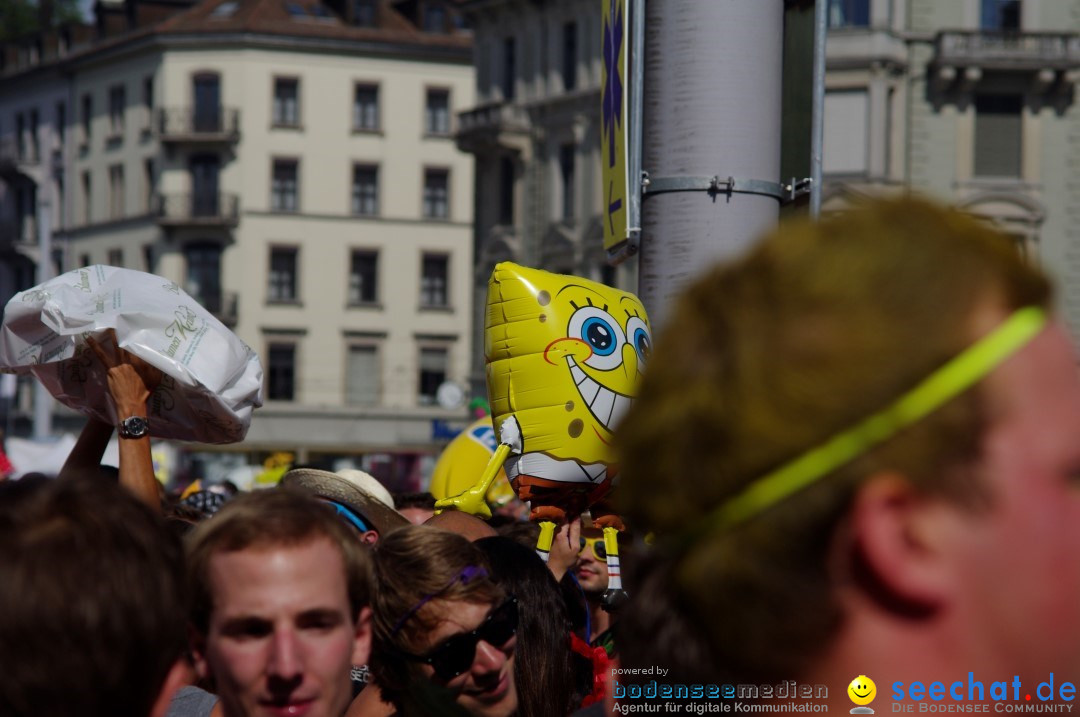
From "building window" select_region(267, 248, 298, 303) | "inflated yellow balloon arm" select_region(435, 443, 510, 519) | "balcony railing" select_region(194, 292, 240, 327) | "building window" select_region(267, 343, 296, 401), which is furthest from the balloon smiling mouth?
"building window" select_region(267, 248, 298, 303)

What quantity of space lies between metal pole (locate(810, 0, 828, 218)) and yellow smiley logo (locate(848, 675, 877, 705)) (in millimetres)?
3118

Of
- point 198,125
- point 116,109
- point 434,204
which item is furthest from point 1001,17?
point 116,109

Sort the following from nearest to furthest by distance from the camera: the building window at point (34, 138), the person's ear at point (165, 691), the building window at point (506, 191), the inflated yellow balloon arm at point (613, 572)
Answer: the person's ear at point (165, 691) → the inflated yellow balloon arm at point (613, 572) → the building window at point (506, 191) → the building window at point (34, 138)

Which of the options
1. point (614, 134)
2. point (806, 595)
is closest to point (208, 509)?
point (614, 134)

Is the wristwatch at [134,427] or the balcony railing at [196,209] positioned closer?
the wristwatch at [134,427]

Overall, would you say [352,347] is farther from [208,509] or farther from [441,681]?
[441,681]

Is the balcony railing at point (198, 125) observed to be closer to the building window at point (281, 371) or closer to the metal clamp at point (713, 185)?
the building window at point (281, 371)

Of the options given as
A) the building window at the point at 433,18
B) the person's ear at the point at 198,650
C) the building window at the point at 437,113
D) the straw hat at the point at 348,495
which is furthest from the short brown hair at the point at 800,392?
the building window at the point at 433,18

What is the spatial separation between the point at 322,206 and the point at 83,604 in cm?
5487

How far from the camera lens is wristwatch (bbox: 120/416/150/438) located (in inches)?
169

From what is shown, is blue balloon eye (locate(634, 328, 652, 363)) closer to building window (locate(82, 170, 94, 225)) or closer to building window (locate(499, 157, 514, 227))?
building window (locate(499, 157, 514, 227))

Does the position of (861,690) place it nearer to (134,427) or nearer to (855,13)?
(134,427)

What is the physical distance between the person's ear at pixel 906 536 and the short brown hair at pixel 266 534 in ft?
5.19

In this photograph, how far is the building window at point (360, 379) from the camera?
55.8 metres
